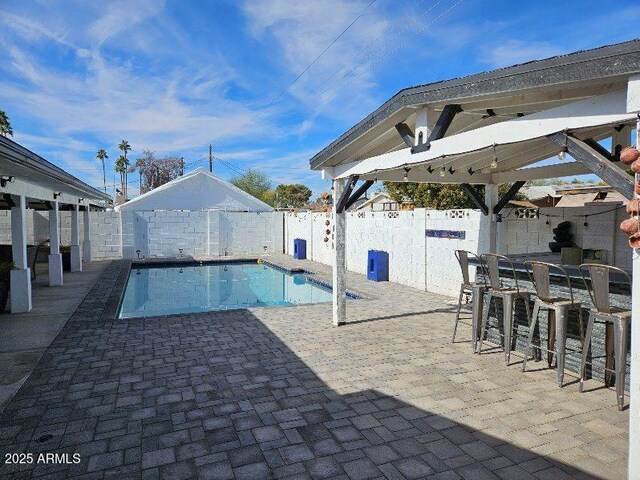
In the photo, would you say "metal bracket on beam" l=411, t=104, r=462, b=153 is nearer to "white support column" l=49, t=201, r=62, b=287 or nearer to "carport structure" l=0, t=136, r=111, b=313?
"carport structure" l=0, t=136, r=111, b=313

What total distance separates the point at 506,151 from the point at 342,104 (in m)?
21.5

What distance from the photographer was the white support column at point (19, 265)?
8.09m

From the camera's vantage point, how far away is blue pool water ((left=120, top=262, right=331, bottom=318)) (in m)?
11.2

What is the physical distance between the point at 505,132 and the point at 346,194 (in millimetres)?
3434

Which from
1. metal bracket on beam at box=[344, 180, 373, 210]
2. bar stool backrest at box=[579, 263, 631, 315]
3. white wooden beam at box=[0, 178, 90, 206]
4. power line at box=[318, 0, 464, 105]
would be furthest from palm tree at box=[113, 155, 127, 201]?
bar stool backrest at box=[579, 263, 631, 315]

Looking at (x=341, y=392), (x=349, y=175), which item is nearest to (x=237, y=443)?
(x=341, y=392)

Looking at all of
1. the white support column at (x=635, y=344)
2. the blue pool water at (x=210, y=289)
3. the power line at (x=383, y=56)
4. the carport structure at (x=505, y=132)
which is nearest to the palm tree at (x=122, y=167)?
the power line at (x=383, y=56)

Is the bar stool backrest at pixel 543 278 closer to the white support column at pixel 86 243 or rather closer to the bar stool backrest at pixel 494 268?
the bar stool backrest at pixel 494 268

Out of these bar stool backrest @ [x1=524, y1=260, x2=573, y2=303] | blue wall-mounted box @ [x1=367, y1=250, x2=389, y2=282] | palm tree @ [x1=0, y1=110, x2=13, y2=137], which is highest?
palm tree @ [x1=0, y1=110, x2=13, y2=137]

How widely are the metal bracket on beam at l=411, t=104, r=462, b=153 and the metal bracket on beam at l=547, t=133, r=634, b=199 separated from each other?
4.18 feet

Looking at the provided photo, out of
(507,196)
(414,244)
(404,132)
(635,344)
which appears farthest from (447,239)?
(635,344)

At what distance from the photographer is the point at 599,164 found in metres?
2.79

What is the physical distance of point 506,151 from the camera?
6.41 m

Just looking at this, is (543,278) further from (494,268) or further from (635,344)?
(635,344)
